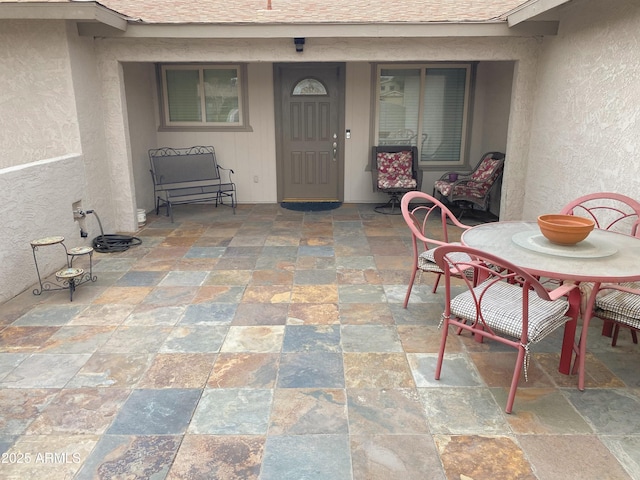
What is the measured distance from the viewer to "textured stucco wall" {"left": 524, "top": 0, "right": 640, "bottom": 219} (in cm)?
349

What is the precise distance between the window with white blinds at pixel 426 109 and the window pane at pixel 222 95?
2.10 metres

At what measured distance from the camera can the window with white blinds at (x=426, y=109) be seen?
22.7ft

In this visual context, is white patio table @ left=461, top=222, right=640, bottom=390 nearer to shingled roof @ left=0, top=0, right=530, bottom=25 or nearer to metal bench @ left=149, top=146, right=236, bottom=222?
shingled roof @ left=0, top=0, right=530, bottom=25

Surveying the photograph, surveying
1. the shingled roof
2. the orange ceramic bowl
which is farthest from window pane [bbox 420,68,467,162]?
the orange ceramic bowl

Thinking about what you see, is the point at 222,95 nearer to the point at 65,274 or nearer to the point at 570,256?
the point at 65,274

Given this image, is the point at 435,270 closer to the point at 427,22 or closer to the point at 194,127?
the point at 427,22

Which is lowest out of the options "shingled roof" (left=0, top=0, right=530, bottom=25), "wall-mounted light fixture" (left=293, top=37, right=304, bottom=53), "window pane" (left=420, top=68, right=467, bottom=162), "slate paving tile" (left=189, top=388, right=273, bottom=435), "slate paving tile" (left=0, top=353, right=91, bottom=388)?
"slate paving tile" (left=189, top=388, right=273, bottom=435)

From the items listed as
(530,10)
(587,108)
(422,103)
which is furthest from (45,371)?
(422,103)

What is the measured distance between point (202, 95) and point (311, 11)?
230 centimetres

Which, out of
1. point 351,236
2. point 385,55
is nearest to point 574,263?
point 351,236

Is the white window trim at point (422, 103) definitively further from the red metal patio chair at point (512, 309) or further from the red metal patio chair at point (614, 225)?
the red metal patio chair at point (512, 309)

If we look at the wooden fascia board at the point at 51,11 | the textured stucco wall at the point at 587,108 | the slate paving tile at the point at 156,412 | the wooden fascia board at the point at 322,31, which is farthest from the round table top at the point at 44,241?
the textured stucco wall at the point at 587,108

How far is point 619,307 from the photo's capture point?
2.54 metres

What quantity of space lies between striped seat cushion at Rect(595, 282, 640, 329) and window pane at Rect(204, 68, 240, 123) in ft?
18.5
